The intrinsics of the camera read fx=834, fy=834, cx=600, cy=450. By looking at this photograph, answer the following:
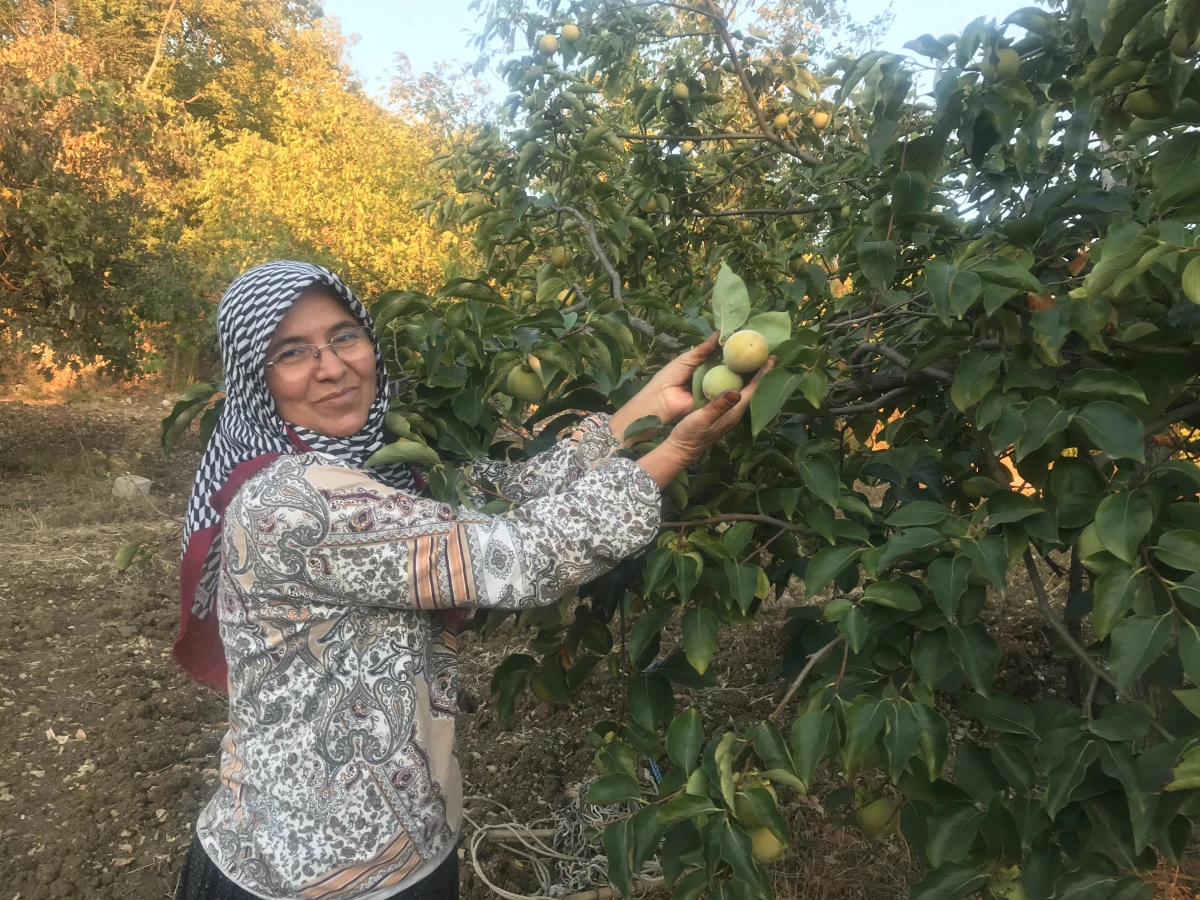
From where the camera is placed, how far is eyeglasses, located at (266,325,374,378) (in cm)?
132

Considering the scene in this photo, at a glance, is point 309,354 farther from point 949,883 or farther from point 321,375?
point 949,883

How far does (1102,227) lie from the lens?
4.34 ft

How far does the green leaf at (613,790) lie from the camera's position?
3.72ft

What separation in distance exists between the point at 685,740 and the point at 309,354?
0.83m

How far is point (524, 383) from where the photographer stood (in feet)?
4.50

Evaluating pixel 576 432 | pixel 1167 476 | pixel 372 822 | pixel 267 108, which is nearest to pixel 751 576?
pixel 576 432

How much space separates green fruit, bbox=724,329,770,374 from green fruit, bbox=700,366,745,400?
2cm

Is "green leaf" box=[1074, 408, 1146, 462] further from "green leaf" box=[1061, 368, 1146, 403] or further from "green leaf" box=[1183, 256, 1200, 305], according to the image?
"green leaf" box=[1183, 256, 1200, 305]

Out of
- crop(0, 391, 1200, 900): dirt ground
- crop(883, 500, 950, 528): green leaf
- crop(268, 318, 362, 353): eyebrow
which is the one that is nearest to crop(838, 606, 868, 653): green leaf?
crop(883, 500, 950, 528): green leaf

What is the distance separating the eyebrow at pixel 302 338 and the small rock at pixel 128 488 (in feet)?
20.0

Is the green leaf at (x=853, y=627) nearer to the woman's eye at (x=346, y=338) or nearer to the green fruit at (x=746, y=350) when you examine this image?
the green fruit at (x=746, y=350)

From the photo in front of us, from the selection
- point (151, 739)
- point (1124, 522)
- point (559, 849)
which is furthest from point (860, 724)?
point (151, 739)

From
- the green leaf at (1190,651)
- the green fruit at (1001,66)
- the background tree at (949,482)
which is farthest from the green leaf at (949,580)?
the green fruit at (1001,66)

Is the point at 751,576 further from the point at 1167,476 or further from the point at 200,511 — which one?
the point at 200,511
